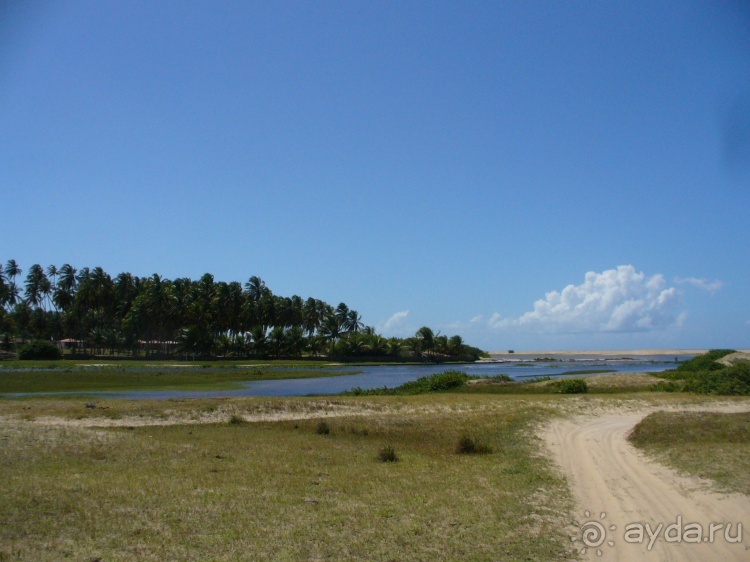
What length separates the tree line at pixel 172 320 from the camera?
404ft

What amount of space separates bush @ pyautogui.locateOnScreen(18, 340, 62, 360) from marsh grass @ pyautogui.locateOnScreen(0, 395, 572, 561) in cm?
9836

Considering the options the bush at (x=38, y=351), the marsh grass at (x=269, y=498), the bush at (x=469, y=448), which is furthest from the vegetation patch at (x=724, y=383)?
the bush at (x=38, y=351)

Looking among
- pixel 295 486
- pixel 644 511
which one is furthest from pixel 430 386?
pixel 644 511

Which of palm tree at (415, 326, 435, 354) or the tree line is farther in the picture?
palm tree at (415, 326, 435, 354)

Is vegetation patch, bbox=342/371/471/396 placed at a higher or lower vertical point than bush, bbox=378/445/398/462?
lower

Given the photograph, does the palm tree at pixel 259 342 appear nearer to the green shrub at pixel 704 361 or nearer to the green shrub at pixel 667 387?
the green shrub at pixel 704 361

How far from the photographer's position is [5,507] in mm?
10984

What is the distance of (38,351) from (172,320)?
1058 inches

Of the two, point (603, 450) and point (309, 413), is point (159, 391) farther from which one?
point (603, 450)

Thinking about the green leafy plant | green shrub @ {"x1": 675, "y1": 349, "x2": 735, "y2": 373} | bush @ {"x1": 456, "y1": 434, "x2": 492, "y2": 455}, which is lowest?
the green leafy plant

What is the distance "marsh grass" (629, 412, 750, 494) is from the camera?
15.3 metres

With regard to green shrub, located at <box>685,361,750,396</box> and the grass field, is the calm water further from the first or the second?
green shrub, located at <box>685,361,750,396</box>

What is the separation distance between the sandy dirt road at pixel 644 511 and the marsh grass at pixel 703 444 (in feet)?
2.06

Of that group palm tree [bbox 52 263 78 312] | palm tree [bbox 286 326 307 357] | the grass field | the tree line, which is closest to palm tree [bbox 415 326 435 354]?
the tree line
